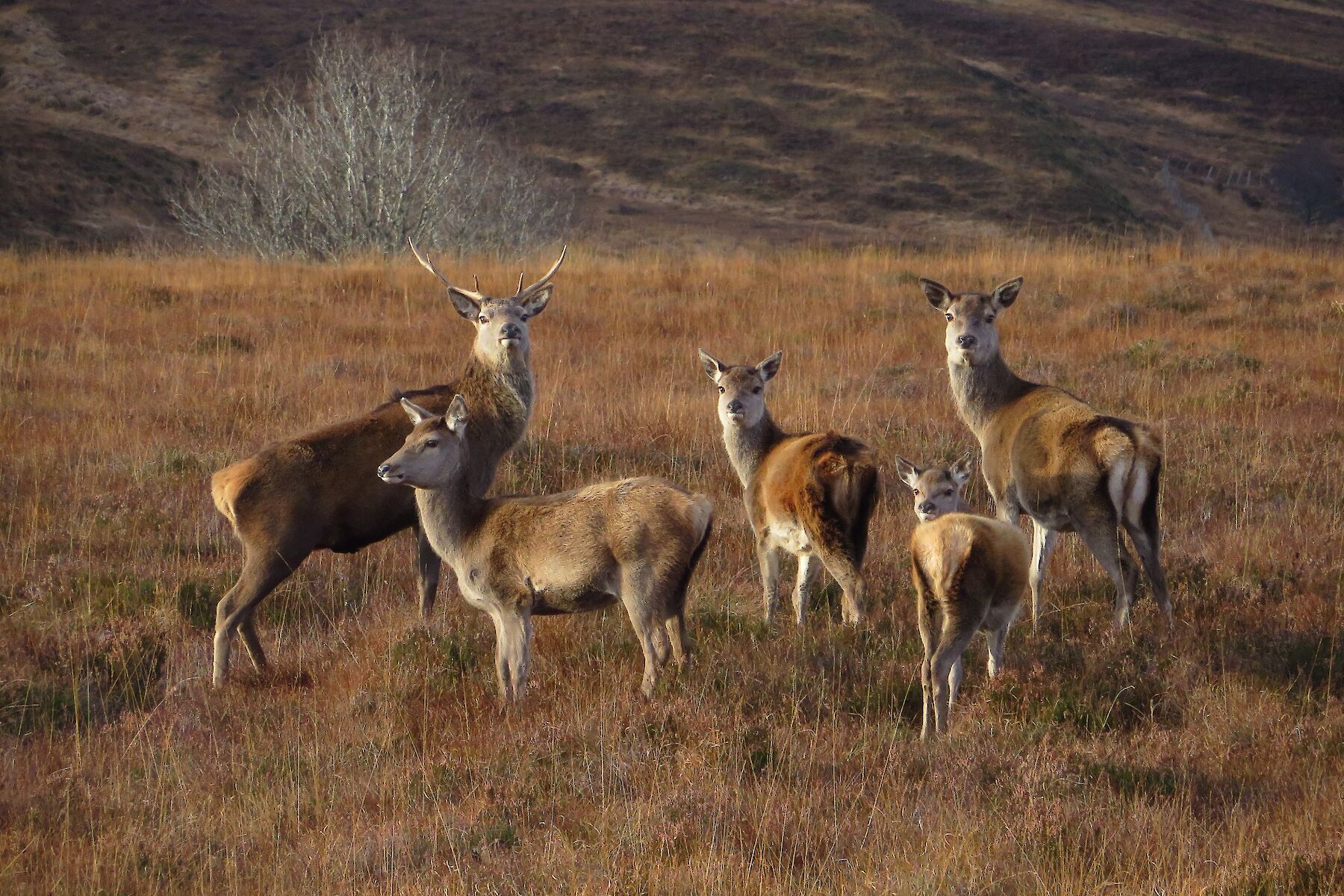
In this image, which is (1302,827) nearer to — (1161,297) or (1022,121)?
(1161,297)

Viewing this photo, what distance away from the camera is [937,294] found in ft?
32.9

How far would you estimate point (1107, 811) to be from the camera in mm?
5242

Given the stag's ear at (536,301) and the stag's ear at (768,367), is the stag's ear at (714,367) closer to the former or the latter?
the stag's ear at (768,367)

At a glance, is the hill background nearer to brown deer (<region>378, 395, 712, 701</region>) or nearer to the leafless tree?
the leafless tree

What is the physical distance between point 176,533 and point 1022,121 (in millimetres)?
76125

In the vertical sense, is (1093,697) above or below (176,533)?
above

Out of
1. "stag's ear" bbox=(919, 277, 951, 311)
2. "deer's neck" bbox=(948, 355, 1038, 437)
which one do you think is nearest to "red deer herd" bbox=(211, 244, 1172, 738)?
"deer's neck" bbox=(948, 355, 1038, 437)

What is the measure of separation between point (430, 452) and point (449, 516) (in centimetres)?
35

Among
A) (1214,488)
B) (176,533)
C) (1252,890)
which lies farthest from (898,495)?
(1252,890)

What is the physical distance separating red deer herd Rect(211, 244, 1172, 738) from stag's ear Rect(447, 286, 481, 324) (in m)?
0.44

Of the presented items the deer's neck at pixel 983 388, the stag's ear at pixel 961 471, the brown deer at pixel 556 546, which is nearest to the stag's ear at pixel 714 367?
the deer's neck at pixel 983 388

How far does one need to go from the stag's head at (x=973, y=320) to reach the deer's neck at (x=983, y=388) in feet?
0.18

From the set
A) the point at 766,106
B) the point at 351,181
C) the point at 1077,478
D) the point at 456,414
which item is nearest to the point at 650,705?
the point at 456,414

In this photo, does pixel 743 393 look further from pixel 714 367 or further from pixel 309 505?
pixel 309 505
